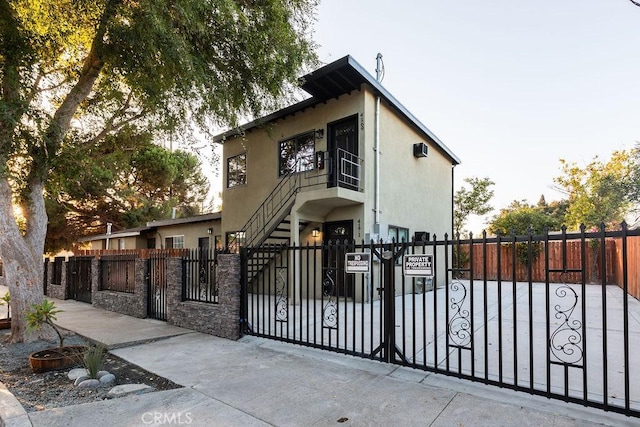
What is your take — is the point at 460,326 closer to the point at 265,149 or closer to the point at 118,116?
the point at 265,149

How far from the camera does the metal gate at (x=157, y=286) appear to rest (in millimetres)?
8539

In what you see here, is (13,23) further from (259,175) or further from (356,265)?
(259,175)

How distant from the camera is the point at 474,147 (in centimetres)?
2158

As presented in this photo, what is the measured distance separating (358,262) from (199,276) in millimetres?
3823

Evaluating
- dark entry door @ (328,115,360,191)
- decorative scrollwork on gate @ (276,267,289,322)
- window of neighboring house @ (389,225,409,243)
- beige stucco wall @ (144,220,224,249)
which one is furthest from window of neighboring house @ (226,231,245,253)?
window of neighboring house @ (389,225,409,243)

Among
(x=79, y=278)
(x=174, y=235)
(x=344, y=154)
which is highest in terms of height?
(x=344, y=154)

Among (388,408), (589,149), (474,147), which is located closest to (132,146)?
(388,408)

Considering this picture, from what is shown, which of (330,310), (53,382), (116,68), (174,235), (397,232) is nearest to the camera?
(53,382)

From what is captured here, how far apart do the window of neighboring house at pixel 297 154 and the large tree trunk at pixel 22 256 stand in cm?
711

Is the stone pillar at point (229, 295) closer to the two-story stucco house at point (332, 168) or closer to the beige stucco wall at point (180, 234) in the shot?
the two-story stucco house at point (332, 168)

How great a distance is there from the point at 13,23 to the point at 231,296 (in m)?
5.94

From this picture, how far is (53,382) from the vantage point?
15.3ft

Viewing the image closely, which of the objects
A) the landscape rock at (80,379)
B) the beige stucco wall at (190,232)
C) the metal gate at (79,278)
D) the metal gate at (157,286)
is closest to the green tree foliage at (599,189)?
the beige stucco wall at (190,232)

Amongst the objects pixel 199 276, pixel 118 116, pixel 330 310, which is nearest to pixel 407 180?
pixel 330 310
